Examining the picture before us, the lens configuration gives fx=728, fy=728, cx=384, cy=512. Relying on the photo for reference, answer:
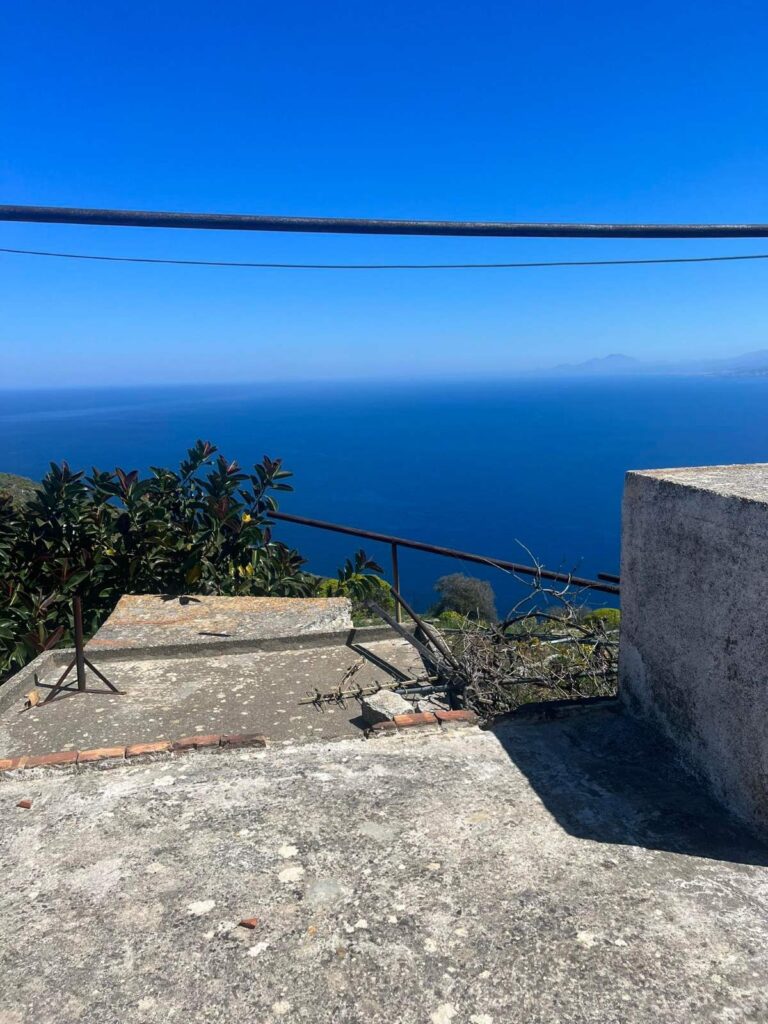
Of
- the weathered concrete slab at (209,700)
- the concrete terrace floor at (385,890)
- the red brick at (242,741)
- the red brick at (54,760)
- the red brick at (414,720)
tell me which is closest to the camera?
the concrete terrace floor at (385,890)

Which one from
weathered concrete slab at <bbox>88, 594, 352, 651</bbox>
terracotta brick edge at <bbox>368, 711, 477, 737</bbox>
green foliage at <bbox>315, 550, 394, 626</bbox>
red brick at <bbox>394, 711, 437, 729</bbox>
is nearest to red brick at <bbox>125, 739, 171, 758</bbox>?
terracotta brick edge at <bbox>368, 711, 477, 737</bbox>

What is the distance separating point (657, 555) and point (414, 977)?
1624 mm

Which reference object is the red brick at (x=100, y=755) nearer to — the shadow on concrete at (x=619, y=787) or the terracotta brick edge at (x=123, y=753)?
the terracotta brick edge at (x=123, y=753)

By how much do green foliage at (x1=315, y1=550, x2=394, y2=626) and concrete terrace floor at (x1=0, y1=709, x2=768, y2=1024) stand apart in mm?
3381

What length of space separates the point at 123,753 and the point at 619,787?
184 centimetres

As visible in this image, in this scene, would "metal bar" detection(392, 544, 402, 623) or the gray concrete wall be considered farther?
"metal bar" detection(392, 544, 402, 623)

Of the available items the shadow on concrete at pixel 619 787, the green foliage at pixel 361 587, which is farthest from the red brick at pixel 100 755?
the green foliage at pixel 361 587

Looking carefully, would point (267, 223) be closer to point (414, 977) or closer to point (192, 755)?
point (192, 755)

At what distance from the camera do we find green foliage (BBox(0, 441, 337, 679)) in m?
5.37

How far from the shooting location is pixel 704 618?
241cm

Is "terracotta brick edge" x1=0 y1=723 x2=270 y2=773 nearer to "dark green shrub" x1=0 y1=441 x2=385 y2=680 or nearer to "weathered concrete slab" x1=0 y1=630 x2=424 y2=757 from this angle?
"weathered concrete slab" x1=0 y1=630 x2=424 y2=757

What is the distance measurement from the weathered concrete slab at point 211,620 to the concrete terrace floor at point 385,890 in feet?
6.10

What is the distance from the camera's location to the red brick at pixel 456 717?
305cm

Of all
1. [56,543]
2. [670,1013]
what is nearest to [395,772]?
[670,1013]
